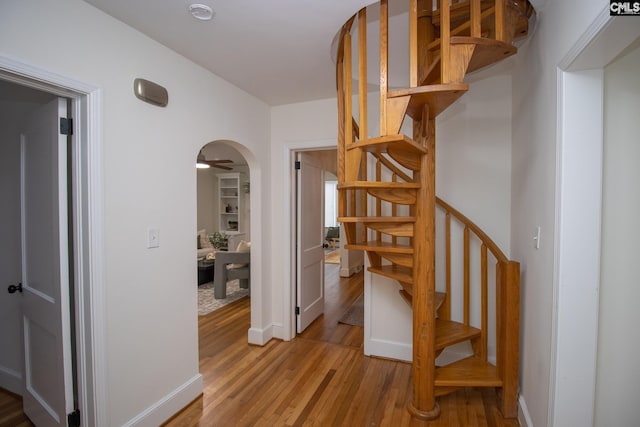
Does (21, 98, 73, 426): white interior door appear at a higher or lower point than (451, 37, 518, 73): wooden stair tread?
lower

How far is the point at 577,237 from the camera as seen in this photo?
126 cm

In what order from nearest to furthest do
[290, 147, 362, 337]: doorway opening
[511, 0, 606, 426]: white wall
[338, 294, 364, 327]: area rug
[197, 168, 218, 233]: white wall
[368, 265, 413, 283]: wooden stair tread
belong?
[511, 0, 606, 426]: white wall → [368, 265, 413, 283]: wooden stair tread → [290, 147, 362, 337]: doorway opening → [338, 294, 364, 327]: area rug → [197, 168, 218, 233]: white wall

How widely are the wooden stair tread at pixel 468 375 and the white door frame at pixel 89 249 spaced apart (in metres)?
2.03

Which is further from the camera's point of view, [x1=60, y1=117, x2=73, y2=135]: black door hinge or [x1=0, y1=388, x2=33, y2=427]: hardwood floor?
[x1=0, y1=388, x2=33, y2=427]: hardwood floor

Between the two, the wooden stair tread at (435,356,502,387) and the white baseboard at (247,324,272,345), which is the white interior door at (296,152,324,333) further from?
the wooden stair tread at (435,356,502,387)

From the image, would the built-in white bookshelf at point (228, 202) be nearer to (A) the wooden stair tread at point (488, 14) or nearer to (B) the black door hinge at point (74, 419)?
(B) the black door hinge at point (74, 419)

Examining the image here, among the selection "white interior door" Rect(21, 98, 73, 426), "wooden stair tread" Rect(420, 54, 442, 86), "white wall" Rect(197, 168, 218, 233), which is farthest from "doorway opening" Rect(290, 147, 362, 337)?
"white wall" Rect(197, 168, 218, 233)

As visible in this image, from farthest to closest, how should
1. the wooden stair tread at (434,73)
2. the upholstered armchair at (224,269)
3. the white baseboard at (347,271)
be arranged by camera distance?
the white baseboard at (347,271) < the upholstered armchair at (224,269) < the wooden stair tread at (434,73)

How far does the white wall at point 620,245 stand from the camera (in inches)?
49.6

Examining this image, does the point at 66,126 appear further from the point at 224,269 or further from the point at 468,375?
the point at 224,269

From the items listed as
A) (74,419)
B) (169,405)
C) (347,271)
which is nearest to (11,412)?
(74,419)

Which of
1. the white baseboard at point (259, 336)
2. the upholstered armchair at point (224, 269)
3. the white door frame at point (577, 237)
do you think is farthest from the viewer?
the upholstered armchair at point (224, 269)

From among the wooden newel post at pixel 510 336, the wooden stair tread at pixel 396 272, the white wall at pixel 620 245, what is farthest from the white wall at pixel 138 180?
the white wall at pixel 620 245

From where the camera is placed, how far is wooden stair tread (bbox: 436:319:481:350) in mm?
2029
